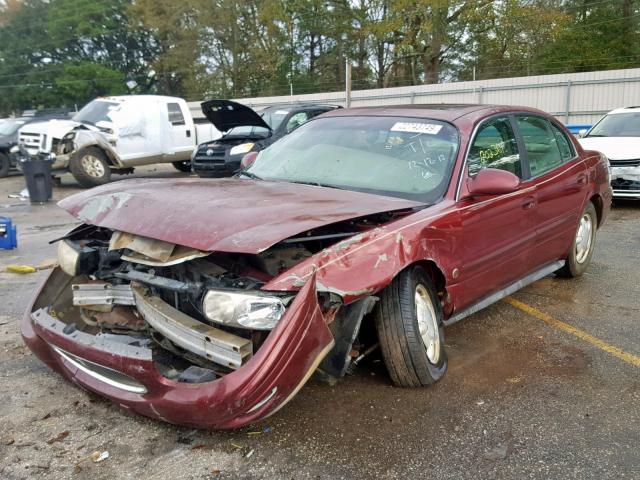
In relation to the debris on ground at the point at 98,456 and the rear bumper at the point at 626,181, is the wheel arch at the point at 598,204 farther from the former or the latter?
the debris on ground at the point at 98,456

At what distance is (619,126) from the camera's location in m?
9.74

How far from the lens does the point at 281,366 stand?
2357 mm

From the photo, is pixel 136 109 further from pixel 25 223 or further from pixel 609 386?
pixel 609 386

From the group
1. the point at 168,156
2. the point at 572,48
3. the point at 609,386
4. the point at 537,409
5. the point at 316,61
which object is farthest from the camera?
the point at 316,61

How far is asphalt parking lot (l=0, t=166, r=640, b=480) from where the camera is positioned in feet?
8.21

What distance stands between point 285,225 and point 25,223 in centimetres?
795

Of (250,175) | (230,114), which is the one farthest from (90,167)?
(250,175)

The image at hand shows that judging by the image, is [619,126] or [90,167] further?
[90,167]

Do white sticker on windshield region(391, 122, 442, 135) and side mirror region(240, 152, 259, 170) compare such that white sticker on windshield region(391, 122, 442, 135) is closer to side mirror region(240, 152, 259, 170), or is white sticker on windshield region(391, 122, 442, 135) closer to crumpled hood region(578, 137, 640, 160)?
side mirror region(240, 152, 259, 170)

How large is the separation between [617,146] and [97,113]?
10.8 meters

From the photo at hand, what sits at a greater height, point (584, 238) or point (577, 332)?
point (584, 238)

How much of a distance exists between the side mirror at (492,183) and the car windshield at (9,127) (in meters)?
15.8

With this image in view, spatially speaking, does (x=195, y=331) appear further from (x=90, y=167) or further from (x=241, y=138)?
(x=90, y=167)

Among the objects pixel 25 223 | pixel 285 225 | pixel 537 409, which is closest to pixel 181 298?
pixel 285 225
